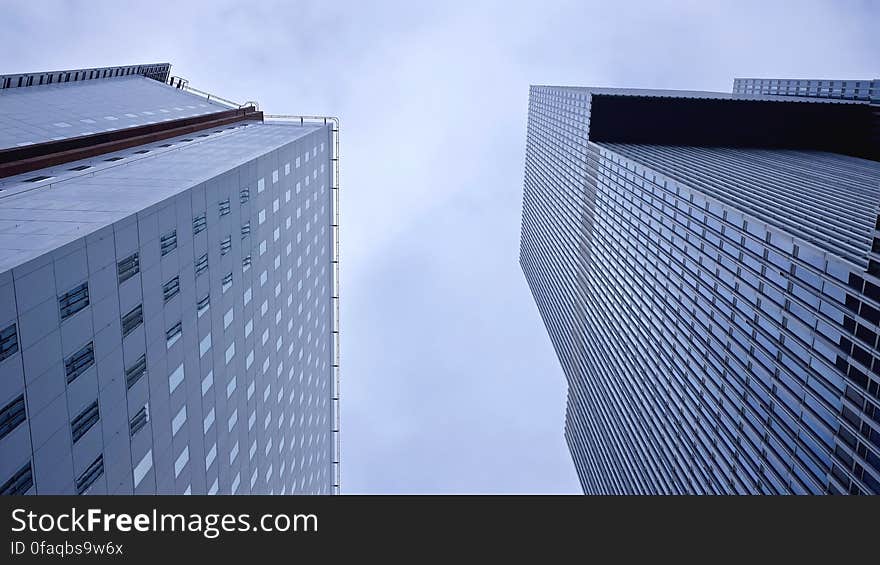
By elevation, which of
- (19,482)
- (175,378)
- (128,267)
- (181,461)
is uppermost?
(128,267)

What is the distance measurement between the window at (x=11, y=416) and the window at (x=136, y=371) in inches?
258

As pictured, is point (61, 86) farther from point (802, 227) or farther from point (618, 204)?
point (802, 227)

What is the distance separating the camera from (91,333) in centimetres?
2292

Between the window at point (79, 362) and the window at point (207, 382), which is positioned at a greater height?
the window at point (79, 362)

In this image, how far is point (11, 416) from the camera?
19328 mm

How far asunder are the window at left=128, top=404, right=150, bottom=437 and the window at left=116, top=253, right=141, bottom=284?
295 inches

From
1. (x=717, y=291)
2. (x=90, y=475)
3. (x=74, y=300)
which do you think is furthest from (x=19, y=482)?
(x=717, y=291)

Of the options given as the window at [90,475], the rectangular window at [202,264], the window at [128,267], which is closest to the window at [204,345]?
the rectangular window at [202,264]

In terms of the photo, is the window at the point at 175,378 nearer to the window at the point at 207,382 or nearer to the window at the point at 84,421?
the window at the point at 207,382

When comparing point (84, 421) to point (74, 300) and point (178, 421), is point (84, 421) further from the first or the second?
point (178, 421)

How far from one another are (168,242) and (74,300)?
8051mm

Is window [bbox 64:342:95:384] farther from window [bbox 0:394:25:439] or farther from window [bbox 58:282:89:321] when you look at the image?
window [bbox 0:394:25:439]

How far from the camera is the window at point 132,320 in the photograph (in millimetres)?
25562

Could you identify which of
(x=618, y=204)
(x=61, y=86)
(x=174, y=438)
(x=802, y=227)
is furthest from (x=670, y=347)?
(x=61, y=86)
